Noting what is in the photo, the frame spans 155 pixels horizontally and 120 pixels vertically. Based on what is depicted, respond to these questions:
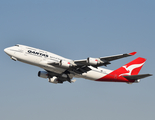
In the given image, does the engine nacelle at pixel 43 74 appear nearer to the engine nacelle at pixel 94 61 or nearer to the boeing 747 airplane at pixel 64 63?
the boeing 747 airplane at pixel 64 63

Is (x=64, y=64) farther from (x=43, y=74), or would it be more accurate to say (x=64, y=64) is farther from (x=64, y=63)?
(x=43, y=74)

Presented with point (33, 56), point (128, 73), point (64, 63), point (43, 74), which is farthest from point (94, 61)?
point (128, 73)

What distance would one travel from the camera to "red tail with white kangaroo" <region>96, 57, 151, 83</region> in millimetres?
50938

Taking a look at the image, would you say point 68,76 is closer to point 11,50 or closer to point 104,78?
point 104,78

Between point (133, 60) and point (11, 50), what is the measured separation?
25848mm

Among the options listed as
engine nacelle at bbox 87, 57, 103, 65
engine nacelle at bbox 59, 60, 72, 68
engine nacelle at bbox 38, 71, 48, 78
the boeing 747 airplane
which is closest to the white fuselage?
the boeing 747 airplane

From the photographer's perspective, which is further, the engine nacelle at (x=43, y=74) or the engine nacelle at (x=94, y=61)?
the engine nacelle at (x=43, y=74)

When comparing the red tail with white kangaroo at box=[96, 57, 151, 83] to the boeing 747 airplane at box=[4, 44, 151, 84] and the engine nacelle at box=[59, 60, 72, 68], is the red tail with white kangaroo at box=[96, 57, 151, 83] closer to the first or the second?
the boeing 747 airplane at box=[4, 44, 151, 84]

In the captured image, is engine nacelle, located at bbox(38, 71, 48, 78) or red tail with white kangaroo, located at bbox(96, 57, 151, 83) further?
engine nacelle, located at bbox(38, 71, 48, 78)

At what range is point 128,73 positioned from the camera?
54.0 m

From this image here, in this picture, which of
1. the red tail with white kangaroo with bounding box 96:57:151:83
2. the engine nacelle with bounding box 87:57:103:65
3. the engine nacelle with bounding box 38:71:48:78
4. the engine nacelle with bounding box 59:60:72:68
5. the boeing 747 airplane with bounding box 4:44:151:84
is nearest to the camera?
the engine nacelle with bounding box 87:57:103:65

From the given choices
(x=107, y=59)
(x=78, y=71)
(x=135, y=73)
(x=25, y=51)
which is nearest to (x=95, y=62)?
(x=107, y=59)

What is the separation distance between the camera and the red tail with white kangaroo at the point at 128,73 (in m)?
50.9

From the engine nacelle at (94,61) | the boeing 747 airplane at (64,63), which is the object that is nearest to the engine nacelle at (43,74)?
the boeing 747 airplane at (64,63)
